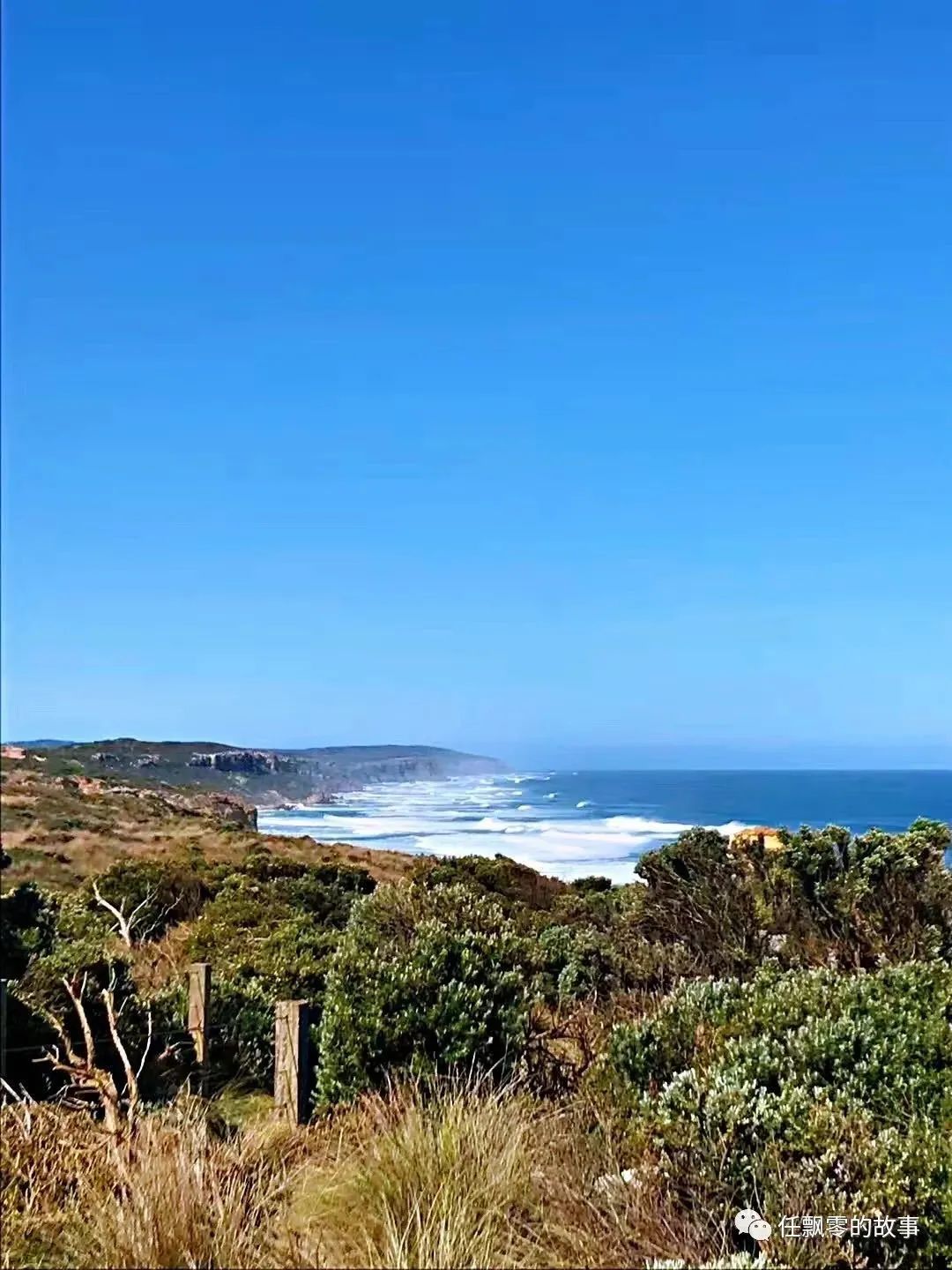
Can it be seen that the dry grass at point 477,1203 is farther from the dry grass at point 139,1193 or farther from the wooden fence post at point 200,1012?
the wooden fence post at point 200,1012

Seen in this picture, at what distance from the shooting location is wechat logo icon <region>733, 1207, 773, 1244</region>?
3.61 meters

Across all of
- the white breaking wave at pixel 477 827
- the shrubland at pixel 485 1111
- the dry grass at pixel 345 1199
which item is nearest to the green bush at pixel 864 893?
the shrubland at pixel 485 1111

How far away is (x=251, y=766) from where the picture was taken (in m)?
24.3

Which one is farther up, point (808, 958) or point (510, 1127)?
point (510, 1127)

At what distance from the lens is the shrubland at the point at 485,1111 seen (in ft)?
11.5

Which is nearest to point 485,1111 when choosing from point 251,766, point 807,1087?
point 807,1087

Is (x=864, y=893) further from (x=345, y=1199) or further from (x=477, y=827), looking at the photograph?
(x=477, y=827)

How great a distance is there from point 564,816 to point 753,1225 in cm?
5835

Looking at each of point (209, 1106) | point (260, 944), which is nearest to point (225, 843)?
point (260, 944)

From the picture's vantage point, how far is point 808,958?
10172 millimetres

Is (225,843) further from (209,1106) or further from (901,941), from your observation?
(209,1106)

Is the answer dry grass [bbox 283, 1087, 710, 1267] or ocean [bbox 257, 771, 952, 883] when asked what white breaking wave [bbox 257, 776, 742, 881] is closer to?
ocean [bbox 257, 771, 952, 883]

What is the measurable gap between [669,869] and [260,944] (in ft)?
15.2

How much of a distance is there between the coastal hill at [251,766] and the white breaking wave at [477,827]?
1242 millimetres
